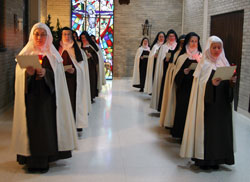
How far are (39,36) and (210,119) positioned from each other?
8.47ft

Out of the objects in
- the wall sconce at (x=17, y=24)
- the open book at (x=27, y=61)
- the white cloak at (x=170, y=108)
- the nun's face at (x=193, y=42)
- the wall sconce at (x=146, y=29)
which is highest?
the wall sconce at (x=146, y=29)

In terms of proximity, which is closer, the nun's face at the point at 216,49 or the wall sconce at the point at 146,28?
the nun's face at the point at 216,49

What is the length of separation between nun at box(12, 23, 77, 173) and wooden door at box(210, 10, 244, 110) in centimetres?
555

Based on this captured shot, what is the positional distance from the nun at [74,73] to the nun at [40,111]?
177 cm

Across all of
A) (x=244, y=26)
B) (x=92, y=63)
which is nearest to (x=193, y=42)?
(x=244, y=26)

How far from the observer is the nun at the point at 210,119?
16.5ft

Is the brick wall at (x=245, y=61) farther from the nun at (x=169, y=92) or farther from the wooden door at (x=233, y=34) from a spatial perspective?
the nun at (x=169, y=92)

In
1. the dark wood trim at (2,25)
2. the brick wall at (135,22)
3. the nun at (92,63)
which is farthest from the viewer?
the brick wall at (135,22)

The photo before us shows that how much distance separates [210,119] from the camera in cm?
505

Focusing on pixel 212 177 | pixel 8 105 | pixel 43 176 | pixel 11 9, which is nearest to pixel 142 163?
pixel 212 177

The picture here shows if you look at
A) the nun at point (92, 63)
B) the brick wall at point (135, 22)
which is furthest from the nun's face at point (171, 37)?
the brick wall at point (135, 22)

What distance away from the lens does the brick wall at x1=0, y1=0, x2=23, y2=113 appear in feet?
28.7

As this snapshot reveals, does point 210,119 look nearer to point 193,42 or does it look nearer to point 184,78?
point 184,78

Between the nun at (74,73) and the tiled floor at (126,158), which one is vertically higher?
the nun at (74,73)
